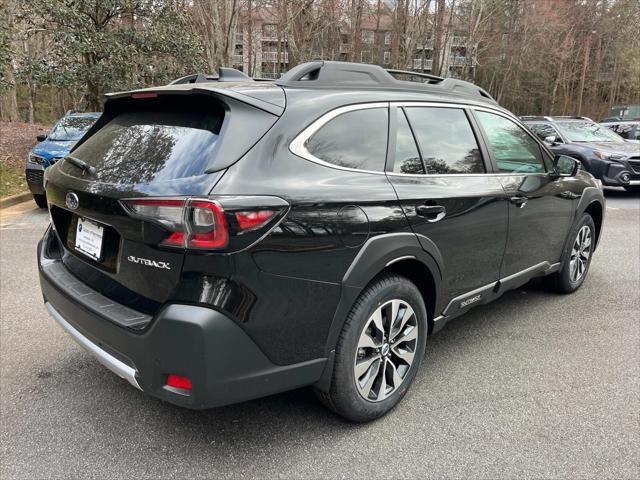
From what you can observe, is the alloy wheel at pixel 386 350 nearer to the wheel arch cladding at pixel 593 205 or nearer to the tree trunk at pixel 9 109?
the wheel arch cladding at pixel 593 205

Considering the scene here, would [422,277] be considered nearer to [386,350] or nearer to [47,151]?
[386,350]

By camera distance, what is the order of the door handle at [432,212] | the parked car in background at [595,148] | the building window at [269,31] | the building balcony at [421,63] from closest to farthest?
the door handle at [432,212] < the parked car in background at [595,148] < the building window at [269,31] < the building balcony at [421,63]

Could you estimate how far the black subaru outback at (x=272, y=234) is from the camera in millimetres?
2008

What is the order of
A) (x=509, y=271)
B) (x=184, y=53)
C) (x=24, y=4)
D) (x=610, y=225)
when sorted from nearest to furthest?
(x=509, y=271) < (x=610, y=225) < (x=24, y=4) < (x=184, y=53)

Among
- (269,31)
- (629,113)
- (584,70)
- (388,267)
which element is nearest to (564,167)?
(388,267)

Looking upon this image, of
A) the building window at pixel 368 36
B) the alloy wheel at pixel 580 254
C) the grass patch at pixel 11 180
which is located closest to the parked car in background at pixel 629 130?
the building window at pixel 368 36

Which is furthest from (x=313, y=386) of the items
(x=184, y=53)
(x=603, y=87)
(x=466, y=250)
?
(x=603, y=87)

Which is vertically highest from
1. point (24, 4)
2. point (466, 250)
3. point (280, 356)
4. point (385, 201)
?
point (24, 4)

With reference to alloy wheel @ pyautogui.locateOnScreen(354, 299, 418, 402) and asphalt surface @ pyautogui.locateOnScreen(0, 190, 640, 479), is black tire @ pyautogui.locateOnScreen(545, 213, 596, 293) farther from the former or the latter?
alloy wheel @ pyautogui.locateOnScreen(354, 299, 418, 402)

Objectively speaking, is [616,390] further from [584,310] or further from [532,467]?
[584,310]

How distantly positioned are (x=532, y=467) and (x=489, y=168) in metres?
1.87

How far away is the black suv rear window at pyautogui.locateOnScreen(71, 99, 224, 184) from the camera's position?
7.05 ft

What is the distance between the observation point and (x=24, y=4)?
506 inches

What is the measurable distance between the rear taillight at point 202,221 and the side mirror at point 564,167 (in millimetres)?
3035
